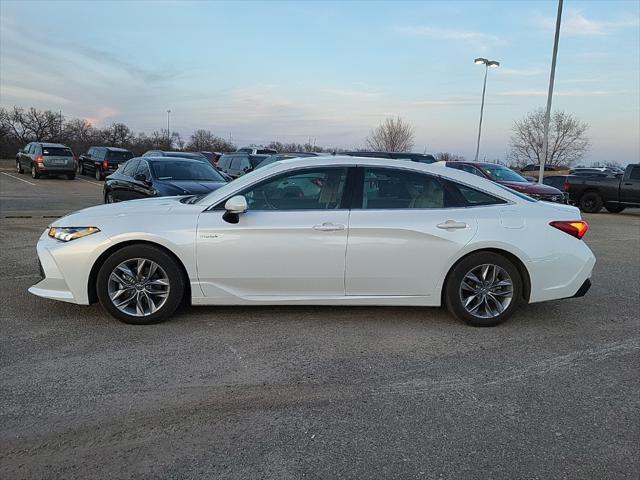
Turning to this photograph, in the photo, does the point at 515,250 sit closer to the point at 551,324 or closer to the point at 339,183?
the point at 551,324

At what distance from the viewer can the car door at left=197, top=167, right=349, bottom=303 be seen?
4582 mm

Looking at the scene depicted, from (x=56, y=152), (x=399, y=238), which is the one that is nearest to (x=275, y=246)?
(x=399, y=238)

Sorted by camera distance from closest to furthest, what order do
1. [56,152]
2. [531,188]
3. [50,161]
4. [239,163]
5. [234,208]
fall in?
[234,208] < [531,188] < [239,163] < [50,161] < [56,152]

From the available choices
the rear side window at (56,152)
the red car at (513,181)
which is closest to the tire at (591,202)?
the red car at (513,181)

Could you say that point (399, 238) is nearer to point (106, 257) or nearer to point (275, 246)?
point (275, 246)

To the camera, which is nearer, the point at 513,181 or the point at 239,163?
the point at 513,181

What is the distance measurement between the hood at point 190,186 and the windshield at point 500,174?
29.4ft

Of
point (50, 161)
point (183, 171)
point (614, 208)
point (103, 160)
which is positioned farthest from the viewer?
point (103, 160)

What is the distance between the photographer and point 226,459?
2732 mm

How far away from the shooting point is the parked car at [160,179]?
385 inches

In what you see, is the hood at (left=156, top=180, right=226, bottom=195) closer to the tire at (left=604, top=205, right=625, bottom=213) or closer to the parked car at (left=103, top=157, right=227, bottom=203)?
the parked car at (left=103, top=157, right=227, bottom=203)

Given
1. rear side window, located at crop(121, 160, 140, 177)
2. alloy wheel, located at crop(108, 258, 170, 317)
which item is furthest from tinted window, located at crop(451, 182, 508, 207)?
rear side window, located at crop(121, 160, 140, 177)

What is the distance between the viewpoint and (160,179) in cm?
1022

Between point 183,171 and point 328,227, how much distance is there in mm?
6850
